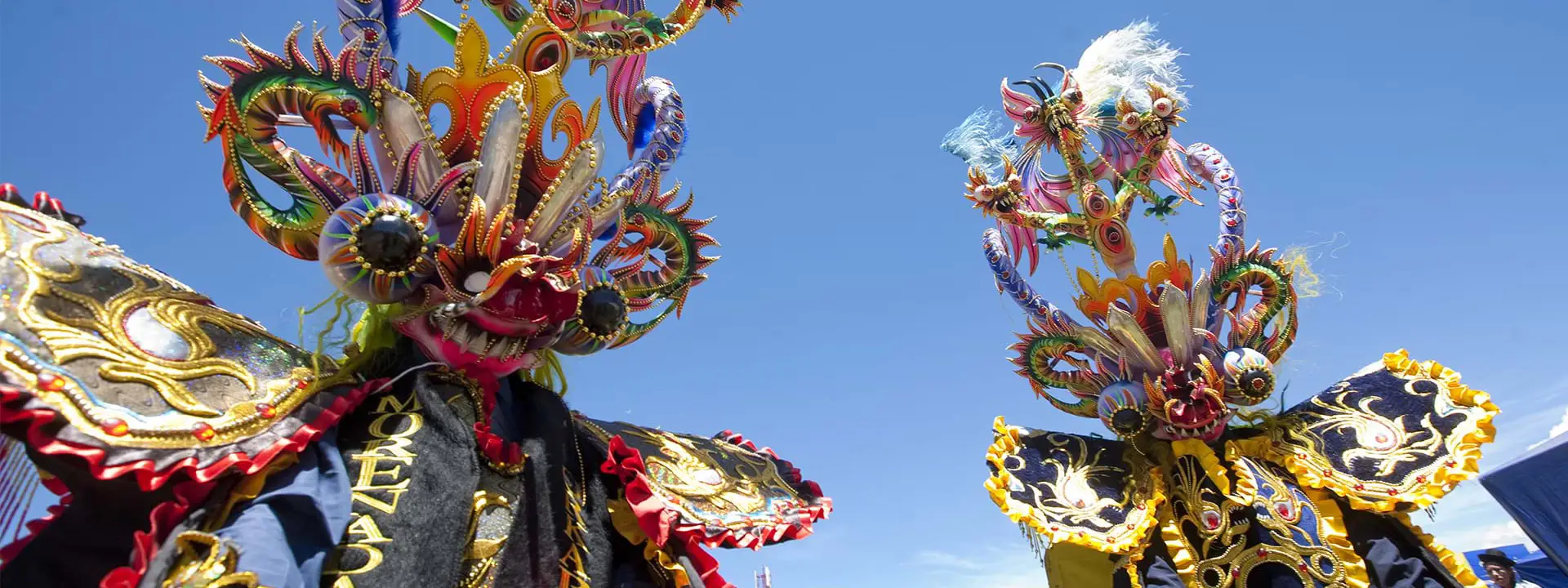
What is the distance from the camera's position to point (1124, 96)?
5.86 meters

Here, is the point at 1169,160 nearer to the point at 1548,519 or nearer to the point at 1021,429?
the point at 1021,429

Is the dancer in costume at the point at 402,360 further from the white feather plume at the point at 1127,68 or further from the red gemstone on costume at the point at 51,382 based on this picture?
the white feather plume at the point at 1127,68

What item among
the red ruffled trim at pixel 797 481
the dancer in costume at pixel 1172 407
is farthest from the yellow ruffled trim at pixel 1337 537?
the red ruffled trim at pixel 797 481

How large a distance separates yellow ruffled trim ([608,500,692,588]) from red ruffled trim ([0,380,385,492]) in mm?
990

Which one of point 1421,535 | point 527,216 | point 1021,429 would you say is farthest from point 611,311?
point 1421,535

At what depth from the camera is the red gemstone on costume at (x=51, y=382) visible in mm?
2043

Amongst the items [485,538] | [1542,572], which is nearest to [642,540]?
[485,538]

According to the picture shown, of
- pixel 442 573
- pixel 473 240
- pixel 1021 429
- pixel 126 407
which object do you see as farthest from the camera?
pixel 1021 429

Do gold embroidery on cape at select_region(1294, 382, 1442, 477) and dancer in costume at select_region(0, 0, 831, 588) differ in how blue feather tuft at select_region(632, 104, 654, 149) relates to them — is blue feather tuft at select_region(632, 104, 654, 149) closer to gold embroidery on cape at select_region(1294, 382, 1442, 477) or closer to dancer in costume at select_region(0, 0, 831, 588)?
dancer in costume at select_region(0, 0, 831, 588)

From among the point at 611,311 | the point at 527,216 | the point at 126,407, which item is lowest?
the point at 126,407

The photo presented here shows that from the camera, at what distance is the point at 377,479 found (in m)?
2.49

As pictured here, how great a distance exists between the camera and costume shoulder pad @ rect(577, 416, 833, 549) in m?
3.07

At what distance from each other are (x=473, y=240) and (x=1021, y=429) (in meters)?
3.27

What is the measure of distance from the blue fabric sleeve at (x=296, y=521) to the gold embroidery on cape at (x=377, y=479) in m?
0.04
